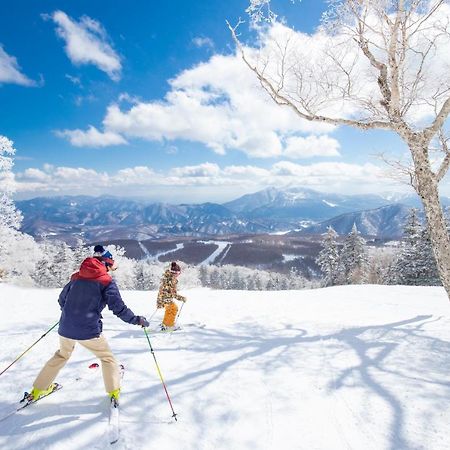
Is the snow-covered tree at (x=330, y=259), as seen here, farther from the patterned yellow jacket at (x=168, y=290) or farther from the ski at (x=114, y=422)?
the ski at (x=114, y=422)

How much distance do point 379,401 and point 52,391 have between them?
197 inches

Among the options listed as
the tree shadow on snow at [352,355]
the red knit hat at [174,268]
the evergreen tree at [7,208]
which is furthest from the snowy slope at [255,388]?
the evergreen tree at [7,208]

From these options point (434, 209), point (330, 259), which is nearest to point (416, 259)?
point (330, 259)

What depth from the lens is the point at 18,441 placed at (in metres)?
3.93

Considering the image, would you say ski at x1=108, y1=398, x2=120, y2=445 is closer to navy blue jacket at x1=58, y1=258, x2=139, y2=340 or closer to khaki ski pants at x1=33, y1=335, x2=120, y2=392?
khaki ski pants at x1=33, y1=335, x2=120, y2=392

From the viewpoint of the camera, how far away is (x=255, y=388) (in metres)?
5.40

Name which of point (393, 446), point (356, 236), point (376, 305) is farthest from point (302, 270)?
point (393, 446)

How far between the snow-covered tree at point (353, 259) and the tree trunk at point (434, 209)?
126 ft

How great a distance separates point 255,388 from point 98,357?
100 inches

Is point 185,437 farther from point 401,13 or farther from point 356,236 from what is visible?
point 356,236

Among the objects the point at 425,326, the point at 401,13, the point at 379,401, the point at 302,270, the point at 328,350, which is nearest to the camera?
the point at 379,401

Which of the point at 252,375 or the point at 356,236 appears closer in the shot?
the point at 252,375

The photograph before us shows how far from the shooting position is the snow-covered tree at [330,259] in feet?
157

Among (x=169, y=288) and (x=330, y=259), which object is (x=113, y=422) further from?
(x=330, y=259)
